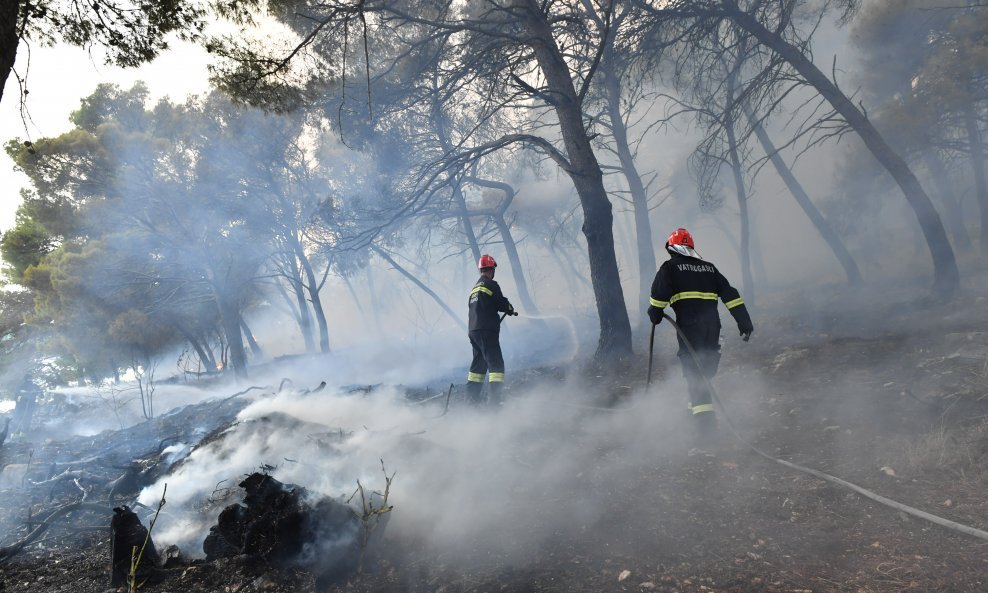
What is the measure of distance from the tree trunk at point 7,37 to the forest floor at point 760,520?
292 centimetres

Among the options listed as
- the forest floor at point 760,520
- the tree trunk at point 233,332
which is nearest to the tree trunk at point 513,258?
the tree trunk at point 233,332

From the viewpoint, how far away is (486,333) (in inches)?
261

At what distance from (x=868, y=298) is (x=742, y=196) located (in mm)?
4678

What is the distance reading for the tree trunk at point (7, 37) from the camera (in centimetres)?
262

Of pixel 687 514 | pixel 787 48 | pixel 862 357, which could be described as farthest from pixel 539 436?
pixel 787 48

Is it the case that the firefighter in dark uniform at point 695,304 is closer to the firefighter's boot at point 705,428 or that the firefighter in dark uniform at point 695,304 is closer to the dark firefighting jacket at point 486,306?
the firefighter's boot at point 705,428

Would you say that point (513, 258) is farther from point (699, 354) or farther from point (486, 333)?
point (699, 354)

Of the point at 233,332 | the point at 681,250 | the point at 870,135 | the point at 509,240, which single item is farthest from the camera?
the point at 509,240

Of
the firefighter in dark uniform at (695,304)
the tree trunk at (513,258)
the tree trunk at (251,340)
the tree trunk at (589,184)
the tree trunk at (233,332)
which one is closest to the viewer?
the firefighter in dark uniform at (695,304)

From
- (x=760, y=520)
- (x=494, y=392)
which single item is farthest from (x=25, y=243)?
(x=760, y=520)

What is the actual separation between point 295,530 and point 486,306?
12.5ft

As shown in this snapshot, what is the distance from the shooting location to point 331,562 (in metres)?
3.22

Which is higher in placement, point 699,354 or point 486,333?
point 486,333

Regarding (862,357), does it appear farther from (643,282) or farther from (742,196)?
(742,196)
